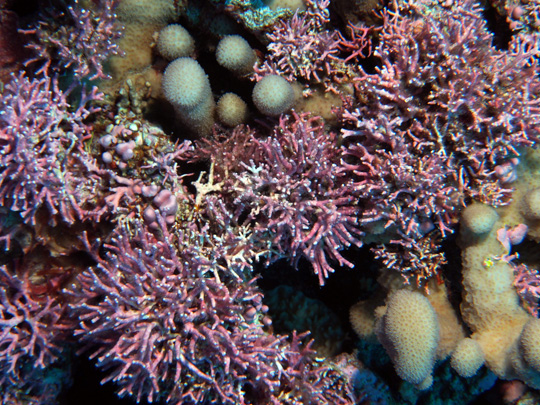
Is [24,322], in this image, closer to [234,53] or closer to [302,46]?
[234,53]

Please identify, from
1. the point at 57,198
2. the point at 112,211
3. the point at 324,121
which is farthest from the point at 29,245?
the point at 324,121

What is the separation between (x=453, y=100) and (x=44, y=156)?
2966mm

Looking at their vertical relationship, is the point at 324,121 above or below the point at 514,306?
above

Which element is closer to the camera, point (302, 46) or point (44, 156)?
point (44, 156)

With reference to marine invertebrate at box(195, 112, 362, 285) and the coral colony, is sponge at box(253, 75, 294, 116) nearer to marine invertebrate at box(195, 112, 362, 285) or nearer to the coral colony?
the coral colony

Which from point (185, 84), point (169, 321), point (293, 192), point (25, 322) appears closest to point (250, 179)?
point (293, 192)

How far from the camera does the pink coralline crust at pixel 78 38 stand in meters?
2.51

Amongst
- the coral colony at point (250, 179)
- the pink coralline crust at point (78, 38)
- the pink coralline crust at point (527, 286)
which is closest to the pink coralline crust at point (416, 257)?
the coral colony at point (250, 179)

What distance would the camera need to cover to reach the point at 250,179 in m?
2.73

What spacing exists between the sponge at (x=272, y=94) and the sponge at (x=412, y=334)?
1805 millimetres

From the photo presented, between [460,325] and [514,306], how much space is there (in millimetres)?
455

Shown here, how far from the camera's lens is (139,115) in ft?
9.78

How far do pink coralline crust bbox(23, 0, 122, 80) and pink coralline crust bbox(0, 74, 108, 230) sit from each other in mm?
191

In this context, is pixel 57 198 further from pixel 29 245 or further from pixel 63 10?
pixel 63 10
